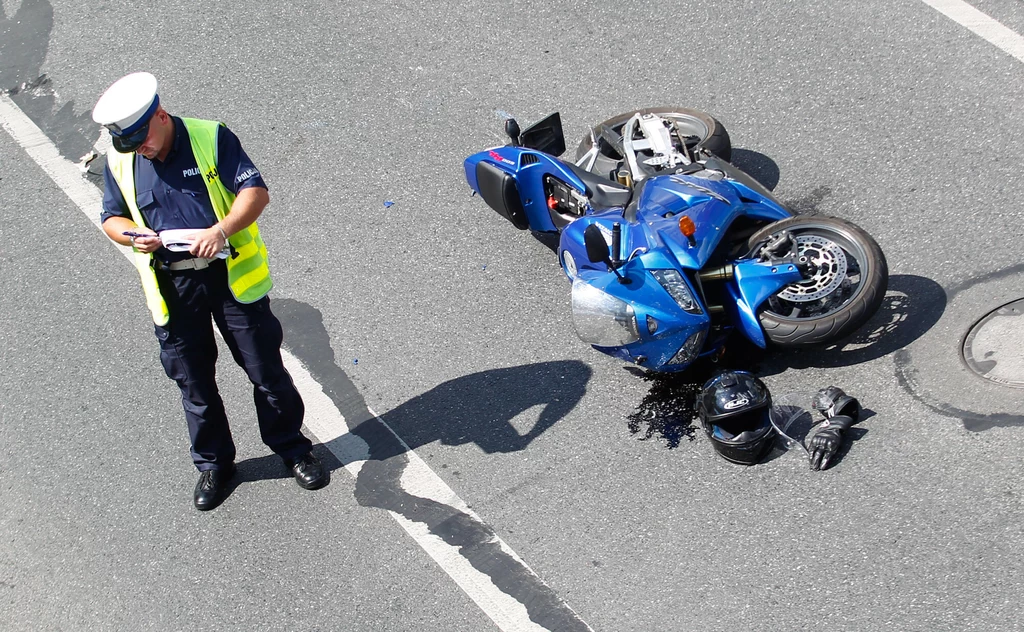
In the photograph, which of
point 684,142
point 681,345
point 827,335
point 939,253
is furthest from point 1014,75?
point 681,345

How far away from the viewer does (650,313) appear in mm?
5125

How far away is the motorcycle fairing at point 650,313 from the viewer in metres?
5.14

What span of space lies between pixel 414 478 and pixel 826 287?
2.40 meters

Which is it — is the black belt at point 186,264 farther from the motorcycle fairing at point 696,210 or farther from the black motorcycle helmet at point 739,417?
the black motorcycle helmet at point 739,417

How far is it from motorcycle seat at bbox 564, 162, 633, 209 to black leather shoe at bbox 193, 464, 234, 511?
256 centimetres

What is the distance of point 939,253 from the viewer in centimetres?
599

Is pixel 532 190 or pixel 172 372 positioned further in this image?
pixel 532 190

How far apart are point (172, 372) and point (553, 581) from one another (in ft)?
7.16

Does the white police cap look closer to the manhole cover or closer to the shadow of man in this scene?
the shadow of man

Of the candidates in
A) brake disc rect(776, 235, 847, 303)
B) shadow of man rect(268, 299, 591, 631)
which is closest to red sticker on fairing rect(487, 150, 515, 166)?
shadow of man rect(268, 299, 591, 631)

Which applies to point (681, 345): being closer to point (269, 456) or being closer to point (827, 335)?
point (827, 335)

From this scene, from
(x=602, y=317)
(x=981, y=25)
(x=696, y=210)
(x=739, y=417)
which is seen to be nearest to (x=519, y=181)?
(x=696, y=210)

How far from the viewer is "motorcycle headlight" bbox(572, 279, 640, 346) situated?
5.14 m

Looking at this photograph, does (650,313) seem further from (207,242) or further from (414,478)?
(207,242)
